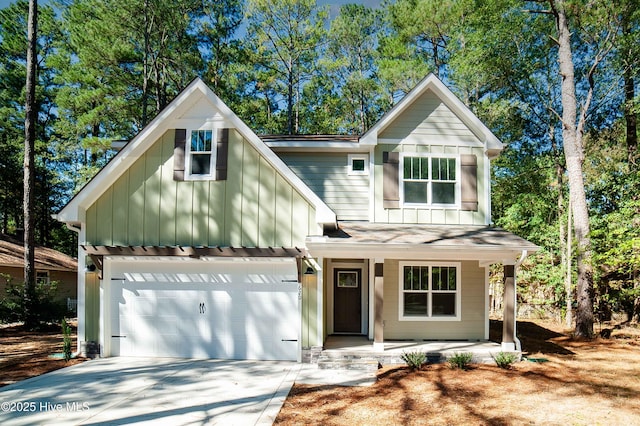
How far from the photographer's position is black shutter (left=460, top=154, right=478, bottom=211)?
10.2m

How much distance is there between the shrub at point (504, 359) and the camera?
8156 mm

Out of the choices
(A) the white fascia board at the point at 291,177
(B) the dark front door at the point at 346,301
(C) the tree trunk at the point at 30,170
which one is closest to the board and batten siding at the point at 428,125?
(A) the white fascia board at the point at 291,177

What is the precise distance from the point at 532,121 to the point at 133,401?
18497 millimetres

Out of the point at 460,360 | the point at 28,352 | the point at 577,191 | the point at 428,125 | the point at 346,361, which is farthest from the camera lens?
the point at 577,191

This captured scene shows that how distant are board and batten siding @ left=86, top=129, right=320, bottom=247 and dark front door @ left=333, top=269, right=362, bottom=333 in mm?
2664

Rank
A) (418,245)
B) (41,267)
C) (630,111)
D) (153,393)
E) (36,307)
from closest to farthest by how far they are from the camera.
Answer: (153,393), (418,245), (36,307), (630,111), (41,267)

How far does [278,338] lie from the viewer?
8.86 m

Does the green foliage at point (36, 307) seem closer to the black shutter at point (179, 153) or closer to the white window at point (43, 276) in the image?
the white window at point (43, 276)

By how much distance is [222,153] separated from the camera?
29.6 ft

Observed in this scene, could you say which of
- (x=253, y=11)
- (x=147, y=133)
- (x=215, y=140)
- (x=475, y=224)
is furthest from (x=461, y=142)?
(x=253, y=11)

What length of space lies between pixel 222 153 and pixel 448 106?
5.81m

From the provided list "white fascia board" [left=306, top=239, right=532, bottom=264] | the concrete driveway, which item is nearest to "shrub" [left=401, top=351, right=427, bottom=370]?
"white fascia board" [left=306, top=239, right=532, bottom=264]

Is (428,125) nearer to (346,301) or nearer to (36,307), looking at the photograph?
(346,301)

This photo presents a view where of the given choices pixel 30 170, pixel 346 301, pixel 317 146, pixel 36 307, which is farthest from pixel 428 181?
pixel 36 307
